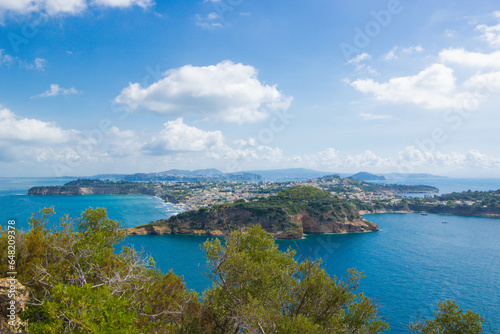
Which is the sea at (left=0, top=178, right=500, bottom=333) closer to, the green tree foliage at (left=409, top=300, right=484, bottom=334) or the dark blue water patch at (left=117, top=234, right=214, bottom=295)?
the dark blue water patch at (left=117, top=234, right=214, bottom=295)

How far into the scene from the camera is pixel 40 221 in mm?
14078

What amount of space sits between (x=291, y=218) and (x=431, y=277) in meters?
27.3

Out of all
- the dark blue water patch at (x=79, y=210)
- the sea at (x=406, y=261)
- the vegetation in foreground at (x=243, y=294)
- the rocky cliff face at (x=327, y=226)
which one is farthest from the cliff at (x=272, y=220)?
the vegetation in foreground at (x=243, y=294)

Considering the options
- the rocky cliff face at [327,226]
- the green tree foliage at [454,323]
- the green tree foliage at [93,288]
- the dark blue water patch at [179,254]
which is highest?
the green tree foliage at [93,288]

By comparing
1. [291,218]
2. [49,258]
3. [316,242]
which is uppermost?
[49,258]

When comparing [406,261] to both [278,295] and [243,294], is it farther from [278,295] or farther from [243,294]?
[243,294]

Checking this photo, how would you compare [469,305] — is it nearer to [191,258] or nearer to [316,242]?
[316,242]

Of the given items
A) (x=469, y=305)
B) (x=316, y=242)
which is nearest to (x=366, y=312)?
(x=469, y=305)

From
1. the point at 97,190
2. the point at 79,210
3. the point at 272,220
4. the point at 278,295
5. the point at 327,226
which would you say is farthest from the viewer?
the point at 97,190

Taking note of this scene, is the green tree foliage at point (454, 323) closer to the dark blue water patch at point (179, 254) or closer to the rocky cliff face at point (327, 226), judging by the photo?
the dark blue water patch at point (179, 254)

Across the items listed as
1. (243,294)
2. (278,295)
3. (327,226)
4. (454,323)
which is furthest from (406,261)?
(243,294)

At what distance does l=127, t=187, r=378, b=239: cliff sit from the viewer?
53.2 meters

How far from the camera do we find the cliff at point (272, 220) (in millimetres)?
53219

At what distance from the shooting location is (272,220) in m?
53.7
